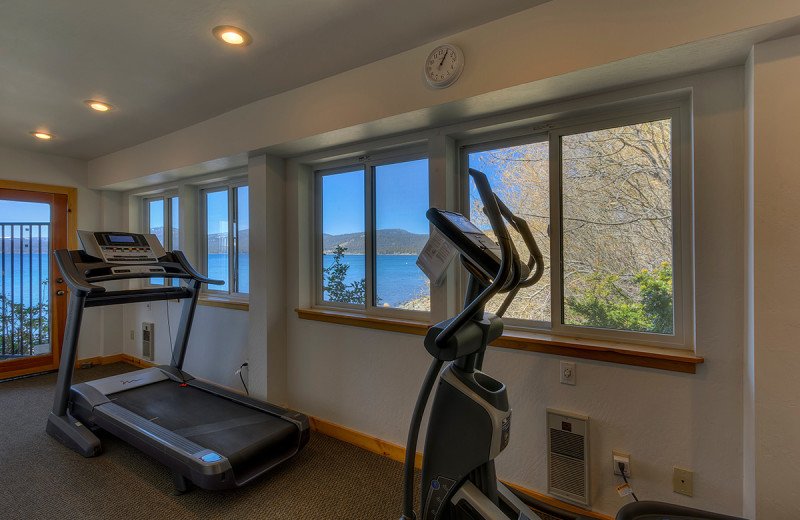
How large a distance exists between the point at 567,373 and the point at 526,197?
3.24 feet

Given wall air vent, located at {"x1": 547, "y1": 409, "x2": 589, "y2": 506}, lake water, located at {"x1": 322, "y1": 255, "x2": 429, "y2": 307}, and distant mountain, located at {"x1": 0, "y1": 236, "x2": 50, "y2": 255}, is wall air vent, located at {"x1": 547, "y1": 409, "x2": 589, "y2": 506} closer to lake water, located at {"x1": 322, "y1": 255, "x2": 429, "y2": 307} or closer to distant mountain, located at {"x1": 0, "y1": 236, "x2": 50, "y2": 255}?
lake water, located at {"x1": 322, "y1": 255, "x2": 429, "y2": 307}

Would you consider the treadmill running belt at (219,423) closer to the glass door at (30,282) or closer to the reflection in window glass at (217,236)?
the reflection in window glass at (217,236)

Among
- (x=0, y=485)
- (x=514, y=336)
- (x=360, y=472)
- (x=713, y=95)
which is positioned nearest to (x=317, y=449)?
(x=360, y=472)

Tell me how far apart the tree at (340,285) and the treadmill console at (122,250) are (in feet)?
4.05

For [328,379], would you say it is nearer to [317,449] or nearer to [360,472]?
[317,449]

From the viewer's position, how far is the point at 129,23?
5.77 ft

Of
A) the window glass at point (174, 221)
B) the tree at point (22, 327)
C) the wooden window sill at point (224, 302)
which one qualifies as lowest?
the tree at point (22, 327)

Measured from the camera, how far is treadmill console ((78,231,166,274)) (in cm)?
256

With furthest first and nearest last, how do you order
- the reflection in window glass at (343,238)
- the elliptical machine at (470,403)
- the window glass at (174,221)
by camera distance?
the window glass at (174,221) → the reflection in window glass at (343,238) → the elliptical machine at (470,403)

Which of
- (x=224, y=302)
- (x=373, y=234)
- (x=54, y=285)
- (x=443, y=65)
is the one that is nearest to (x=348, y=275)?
(x=373, y=234)

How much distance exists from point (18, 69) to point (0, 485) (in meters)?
2.40

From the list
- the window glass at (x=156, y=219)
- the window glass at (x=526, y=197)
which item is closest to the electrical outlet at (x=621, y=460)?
the window glass at (x=526, y=197)

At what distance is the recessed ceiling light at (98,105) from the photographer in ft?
8.69

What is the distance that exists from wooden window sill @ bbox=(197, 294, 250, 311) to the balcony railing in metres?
1.87
